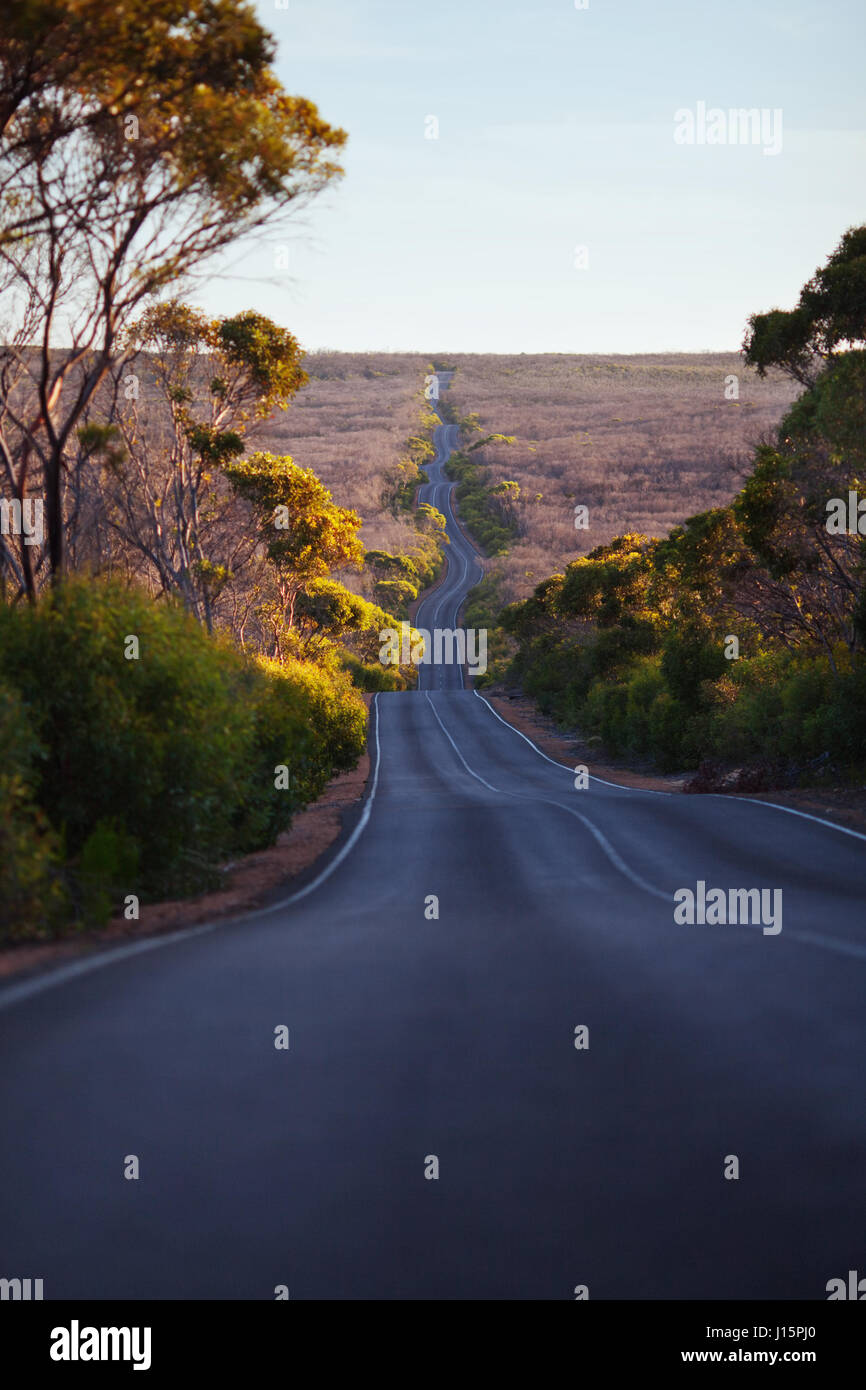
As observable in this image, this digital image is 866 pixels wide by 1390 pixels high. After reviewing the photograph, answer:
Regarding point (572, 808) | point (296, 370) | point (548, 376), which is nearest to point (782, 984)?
point (572, 808)

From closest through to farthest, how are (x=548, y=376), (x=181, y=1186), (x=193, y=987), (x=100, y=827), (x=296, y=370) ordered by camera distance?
1. (x=181, y=1186)
2. (x=193, y=987)
3. (x=100, y=827)
4. (x=296, y=370)
5. (x=548, y=376)

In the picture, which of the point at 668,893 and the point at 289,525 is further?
the point at 289,525

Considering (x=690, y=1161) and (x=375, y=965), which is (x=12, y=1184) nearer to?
(x=690, y=1161)

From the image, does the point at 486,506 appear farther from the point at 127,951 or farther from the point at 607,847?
the point at 127,951

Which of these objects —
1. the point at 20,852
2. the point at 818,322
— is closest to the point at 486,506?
the point at 818,322

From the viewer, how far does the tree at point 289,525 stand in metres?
36.2

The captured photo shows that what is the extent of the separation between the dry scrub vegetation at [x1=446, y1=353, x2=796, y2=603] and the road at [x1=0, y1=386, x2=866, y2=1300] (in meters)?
73.0

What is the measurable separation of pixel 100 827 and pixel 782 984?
275 inches

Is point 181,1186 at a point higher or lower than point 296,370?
lower

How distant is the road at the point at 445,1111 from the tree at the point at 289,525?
2624 centimetres

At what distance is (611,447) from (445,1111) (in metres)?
131

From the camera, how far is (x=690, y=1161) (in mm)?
5496

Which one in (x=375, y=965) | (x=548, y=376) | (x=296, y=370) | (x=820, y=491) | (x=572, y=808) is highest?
(x=548, y=376)

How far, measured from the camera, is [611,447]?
13138 cm
